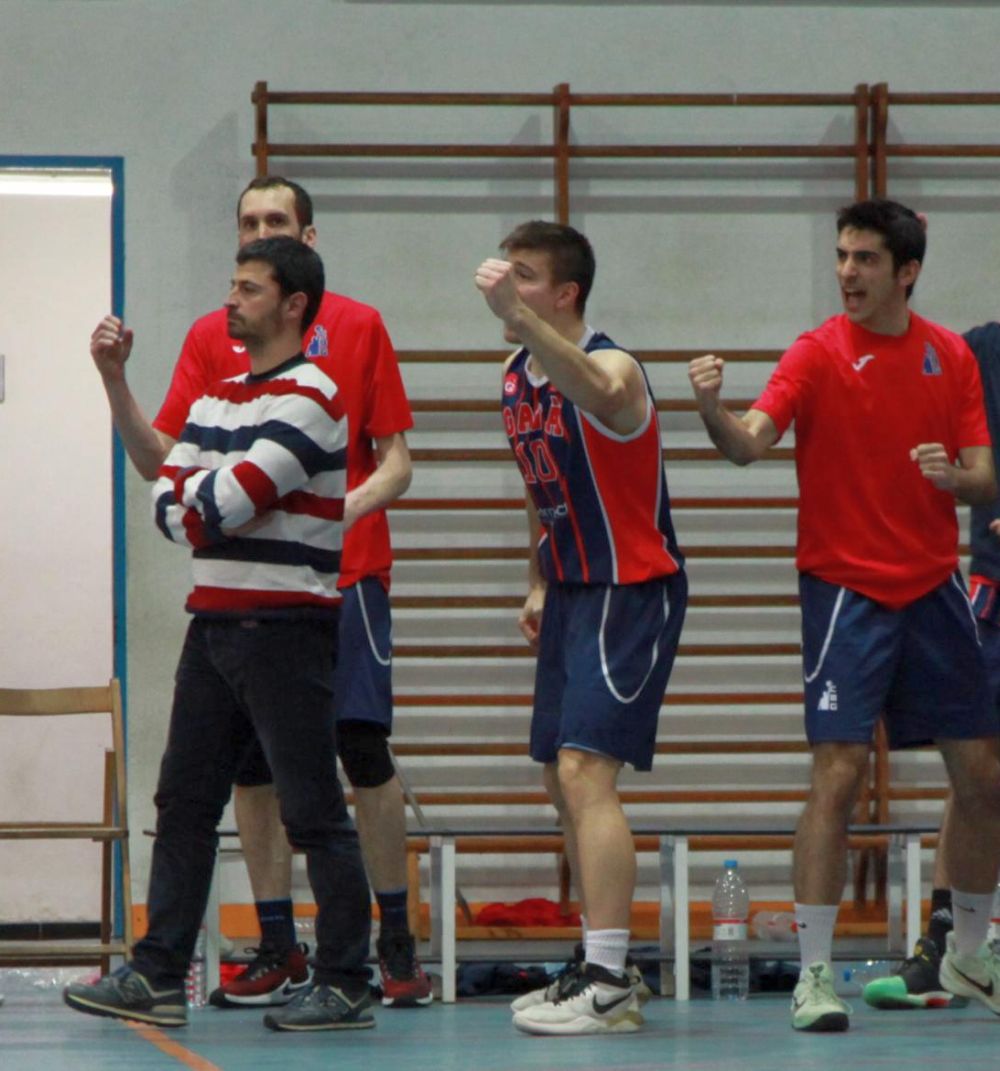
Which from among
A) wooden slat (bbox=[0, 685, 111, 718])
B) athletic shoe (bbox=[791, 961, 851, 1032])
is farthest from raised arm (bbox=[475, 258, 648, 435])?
wooden slat (bbox=[0, 685, 111, 718])

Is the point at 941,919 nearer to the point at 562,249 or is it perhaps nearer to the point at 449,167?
the point at 562,249

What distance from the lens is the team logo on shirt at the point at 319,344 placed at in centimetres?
395

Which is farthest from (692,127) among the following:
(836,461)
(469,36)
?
(836,461)

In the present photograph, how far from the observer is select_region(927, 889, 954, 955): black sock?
3.98 meters

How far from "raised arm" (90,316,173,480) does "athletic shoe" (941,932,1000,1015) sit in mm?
1966

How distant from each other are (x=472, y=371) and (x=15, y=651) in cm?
218

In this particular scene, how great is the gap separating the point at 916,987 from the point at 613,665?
111 cm

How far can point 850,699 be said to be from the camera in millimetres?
3475

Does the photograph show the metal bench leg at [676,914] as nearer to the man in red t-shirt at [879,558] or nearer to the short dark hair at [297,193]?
the man in red t-shirt at [879,558]

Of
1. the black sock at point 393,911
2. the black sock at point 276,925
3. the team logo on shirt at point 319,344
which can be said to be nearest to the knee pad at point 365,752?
the black sock at point 393,911

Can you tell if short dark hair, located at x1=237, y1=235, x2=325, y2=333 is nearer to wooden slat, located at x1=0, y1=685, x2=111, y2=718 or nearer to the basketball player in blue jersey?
the basketball player in blue jersey

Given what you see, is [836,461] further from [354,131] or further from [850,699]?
[354,131]

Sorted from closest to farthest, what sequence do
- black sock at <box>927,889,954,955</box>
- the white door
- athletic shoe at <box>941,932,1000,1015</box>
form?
athletic shoe at <box>941,932,1000,1015</box>, black sock at <box>927,889,954,955</box>, the white door

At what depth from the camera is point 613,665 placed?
343cm
